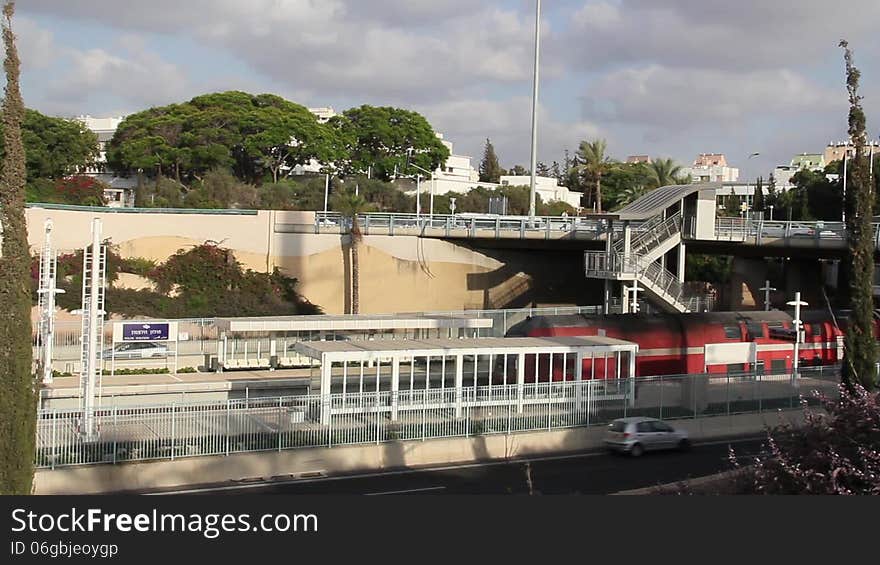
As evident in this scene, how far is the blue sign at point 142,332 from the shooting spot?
125 feet

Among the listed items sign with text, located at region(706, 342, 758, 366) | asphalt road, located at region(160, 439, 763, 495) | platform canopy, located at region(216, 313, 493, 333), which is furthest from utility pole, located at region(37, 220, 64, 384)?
sign with text, located at region(706, 342, 758, 366)

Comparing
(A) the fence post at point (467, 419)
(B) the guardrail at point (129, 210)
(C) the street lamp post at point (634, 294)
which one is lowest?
(A) the fence post at point (467, 419)

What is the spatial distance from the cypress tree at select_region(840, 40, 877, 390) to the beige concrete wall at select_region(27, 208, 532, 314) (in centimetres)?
3485

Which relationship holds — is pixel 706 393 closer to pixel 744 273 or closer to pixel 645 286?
pixel 645 286

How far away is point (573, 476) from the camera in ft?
75.6

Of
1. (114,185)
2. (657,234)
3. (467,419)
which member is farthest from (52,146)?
(467,419)

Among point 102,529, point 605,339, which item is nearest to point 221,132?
point 605,339

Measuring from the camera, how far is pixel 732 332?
36.4 metres

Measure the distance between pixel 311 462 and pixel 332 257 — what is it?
3569cm

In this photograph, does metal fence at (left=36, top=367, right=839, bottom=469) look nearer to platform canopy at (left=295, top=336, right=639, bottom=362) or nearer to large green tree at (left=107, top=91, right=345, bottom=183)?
platform canopy at (left=295, top=336, right=639, bottom=362)

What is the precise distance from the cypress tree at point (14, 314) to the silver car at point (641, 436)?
15.1 m

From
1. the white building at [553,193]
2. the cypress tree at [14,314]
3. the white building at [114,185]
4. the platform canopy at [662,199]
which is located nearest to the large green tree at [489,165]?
the white building at [553,193]

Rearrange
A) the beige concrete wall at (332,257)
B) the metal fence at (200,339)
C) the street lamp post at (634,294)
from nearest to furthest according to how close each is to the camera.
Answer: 1. the metal fence at (200,339)
2. the street lamp post at (634,294)
3. the beige concrete wall at (332,257)

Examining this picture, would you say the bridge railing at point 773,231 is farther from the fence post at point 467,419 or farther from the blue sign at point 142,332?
the blue sign at point 142,332
